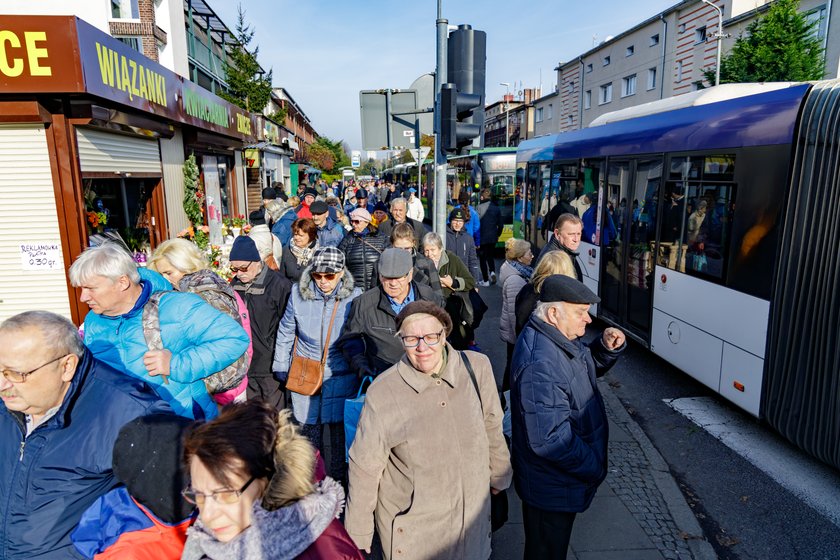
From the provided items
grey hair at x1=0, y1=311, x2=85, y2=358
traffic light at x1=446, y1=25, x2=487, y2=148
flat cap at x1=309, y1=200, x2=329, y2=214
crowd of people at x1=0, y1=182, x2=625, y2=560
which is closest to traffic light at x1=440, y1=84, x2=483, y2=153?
traffic light at x1=446, y1=25, x2=487, y2=148

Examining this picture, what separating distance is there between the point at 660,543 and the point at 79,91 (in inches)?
276

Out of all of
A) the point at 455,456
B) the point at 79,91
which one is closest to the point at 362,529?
the point at 455,456

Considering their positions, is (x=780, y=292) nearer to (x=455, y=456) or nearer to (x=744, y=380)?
(x=744, y=380)

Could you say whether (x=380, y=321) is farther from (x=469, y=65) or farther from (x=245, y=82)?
(x=245, y=82)

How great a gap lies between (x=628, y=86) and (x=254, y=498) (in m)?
41.5

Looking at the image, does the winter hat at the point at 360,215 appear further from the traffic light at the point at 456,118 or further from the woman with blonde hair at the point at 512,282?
the woman with blonde hair at the point at 512,282

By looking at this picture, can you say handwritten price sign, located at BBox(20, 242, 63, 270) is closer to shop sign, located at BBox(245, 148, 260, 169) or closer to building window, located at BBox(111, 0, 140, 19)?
building window, located at BBox(111, 0, 140, 19)

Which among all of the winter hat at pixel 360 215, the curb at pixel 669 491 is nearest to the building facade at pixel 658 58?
the curb at pixel 669 491

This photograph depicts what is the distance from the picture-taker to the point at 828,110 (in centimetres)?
423

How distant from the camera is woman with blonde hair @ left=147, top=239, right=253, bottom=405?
346 centimetres

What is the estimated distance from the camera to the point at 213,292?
139 inches

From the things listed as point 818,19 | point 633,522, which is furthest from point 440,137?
point 818,19

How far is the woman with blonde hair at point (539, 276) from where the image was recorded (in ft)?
12.7

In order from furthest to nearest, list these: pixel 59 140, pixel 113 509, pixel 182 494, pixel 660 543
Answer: pixel 59 140
pixel 660 543
pixel 113 509
pixel 182 494
